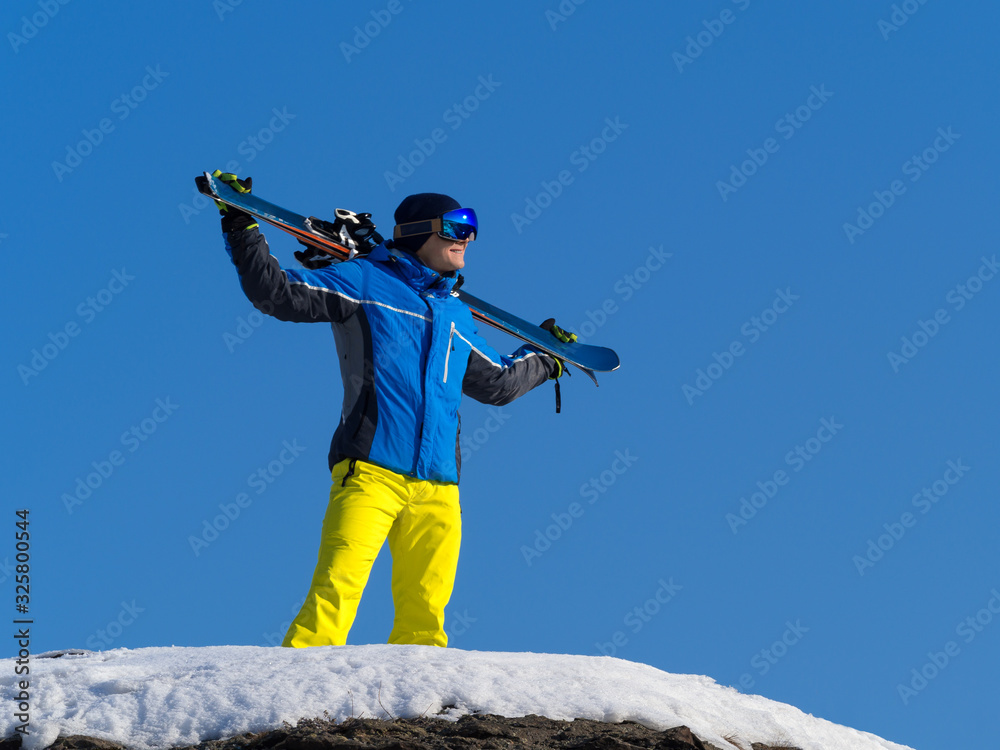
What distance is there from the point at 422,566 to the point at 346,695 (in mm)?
1811

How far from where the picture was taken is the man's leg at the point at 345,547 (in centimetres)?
616

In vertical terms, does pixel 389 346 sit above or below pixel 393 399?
above

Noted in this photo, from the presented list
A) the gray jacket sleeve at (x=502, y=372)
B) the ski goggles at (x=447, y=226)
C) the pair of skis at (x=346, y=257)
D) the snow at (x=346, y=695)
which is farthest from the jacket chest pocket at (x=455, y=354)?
the snow at (x=346, y=695)

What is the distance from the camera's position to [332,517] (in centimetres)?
646

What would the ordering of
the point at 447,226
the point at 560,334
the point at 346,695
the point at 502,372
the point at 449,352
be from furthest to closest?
the point at 560,334, the point at 502,372, the point at 447,226, the point at 449,352, the point at 346,695

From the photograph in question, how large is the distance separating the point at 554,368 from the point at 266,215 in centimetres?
245

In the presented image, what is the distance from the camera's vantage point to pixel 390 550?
6910 millimetres

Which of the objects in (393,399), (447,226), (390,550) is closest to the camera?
(393,399)

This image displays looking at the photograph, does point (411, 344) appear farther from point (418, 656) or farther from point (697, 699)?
point (697, 699)

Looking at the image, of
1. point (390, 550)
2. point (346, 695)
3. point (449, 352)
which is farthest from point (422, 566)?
point (346, 695)

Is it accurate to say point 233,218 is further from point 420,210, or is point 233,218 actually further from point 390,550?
point 390,550

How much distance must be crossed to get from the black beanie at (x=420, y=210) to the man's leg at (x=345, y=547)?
1606mm

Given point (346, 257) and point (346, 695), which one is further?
point (346, 257)

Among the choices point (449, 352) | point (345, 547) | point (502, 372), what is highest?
point (502, 372)
